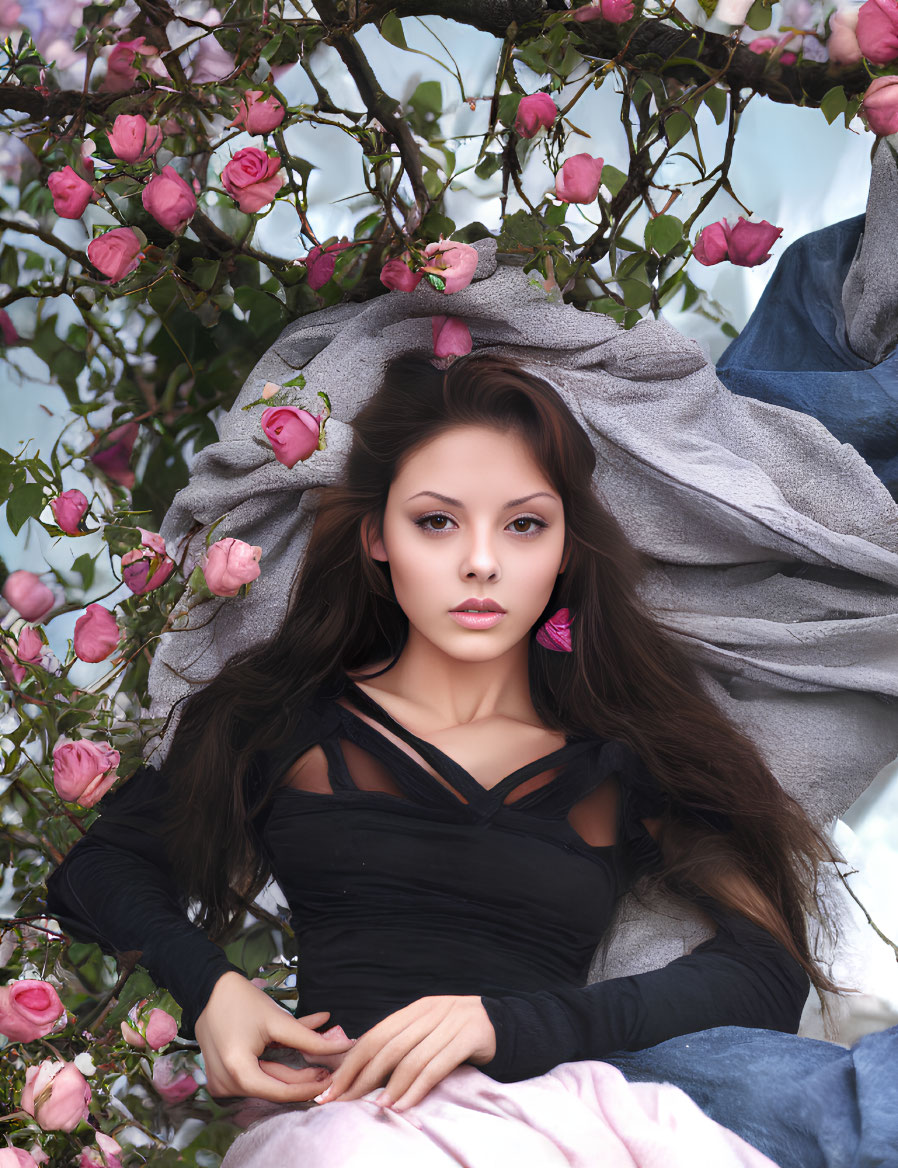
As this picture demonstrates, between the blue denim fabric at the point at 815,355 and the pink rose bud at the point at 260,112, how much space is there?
49 cm

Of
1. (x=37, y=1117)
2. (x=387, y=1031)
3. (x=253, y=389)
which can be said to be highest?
(x=253, y=389)

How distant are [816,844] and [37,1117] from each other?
68cm

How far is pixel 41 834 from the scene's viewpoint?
103cm

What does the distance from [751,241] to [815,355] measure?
0.13m

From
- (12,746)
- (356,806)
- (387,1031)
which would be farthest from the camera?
(12,746)

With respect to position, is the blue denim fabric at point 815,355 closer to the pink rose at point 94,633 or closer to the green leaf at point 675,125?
the green leaf at point 675,125

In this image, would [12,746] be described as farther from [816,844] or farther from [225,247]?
[816,844]

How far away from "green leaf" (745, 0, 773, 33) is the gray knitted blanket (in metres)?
0.32

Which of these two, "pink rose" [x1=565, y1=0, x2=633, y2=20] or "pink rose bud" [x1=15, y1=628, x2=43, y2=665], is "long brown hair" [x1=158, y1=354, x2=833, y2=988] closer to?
"pink rose bud" [x1=15, y1=628, x2=43, y2=665]

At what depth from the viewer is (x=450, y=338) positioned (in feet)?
3.44

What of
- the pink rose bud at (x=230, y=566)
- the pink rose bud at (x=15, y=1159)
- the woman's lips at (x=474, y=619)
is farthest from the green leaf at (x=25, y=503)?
the pink rose bud at (x=15, y=1159)

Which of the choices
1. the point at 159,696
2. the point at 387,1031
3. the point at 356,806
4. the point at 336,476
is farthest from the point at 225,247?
the point at 387,1031

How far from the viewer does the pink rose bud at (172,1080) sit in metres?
0.91

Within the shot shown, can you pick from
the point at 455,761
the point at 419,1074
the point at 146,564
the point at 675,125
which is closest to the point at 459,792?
the point at 455,761
